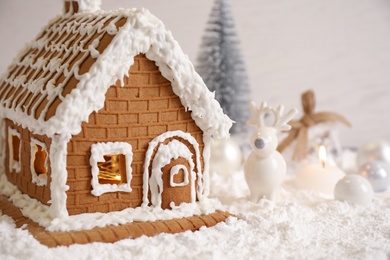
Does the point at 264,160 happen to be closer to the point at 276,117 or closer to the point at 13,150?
the point at 276,117

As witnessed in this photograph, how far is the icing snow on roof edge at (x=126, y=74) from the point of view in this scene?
94.7 inches

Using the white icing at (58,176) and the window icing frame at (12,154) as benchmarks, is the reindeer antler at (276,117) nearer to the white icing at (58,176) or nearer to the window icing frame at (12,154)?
the white icing at (58,176)

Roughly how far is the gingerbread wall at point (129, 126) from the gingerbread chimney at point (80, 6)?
2.15 ft

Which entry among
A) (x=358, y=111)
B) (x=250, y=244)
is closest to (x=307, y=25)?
(x=358, y=111)

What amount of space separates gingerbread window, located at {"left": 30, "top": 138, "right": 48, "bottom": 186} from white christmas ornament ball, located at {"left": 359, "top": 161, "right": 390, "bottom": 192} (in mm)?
1764

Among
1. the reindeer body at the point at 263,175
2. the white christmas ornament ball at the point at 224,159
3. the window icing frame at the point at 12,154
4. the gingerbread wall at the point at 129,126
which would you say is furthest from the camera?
the white christmas ornament ball at the point at 224,159

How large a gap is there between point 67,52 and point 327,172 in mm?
1594

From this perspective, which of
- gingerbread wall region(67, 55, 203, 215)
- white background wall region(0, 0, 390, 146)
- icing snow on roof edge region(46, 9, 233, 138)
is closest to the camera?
icing snow on roof edge region(46, 9, 233, 138)

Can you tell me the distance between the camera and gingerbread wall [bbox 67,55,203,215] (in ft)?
8.23

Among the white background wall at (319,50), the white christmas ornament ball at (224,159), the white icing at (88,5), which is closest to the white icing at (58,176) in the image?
the white icing at (88,5)

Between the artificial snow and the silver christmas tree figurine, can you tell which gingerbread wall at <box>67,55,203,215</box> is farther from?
the silver christmas tree figurine

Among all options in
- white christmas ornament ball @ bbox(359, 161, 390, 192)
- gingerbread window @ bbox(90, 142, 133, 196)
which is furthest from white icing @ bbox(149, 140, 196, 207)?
white christmas ornament ball @ bbox(359, 161, 390, 192)

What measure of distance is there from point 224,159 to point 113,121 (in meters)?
1.25

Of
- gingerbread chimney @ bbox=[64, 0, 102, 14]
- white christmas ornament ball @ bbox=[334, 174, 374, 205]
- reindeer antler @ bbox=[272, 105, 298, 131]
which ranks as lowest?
white christmas ornament ball @ bbox=[334, 174, 374, 205]
